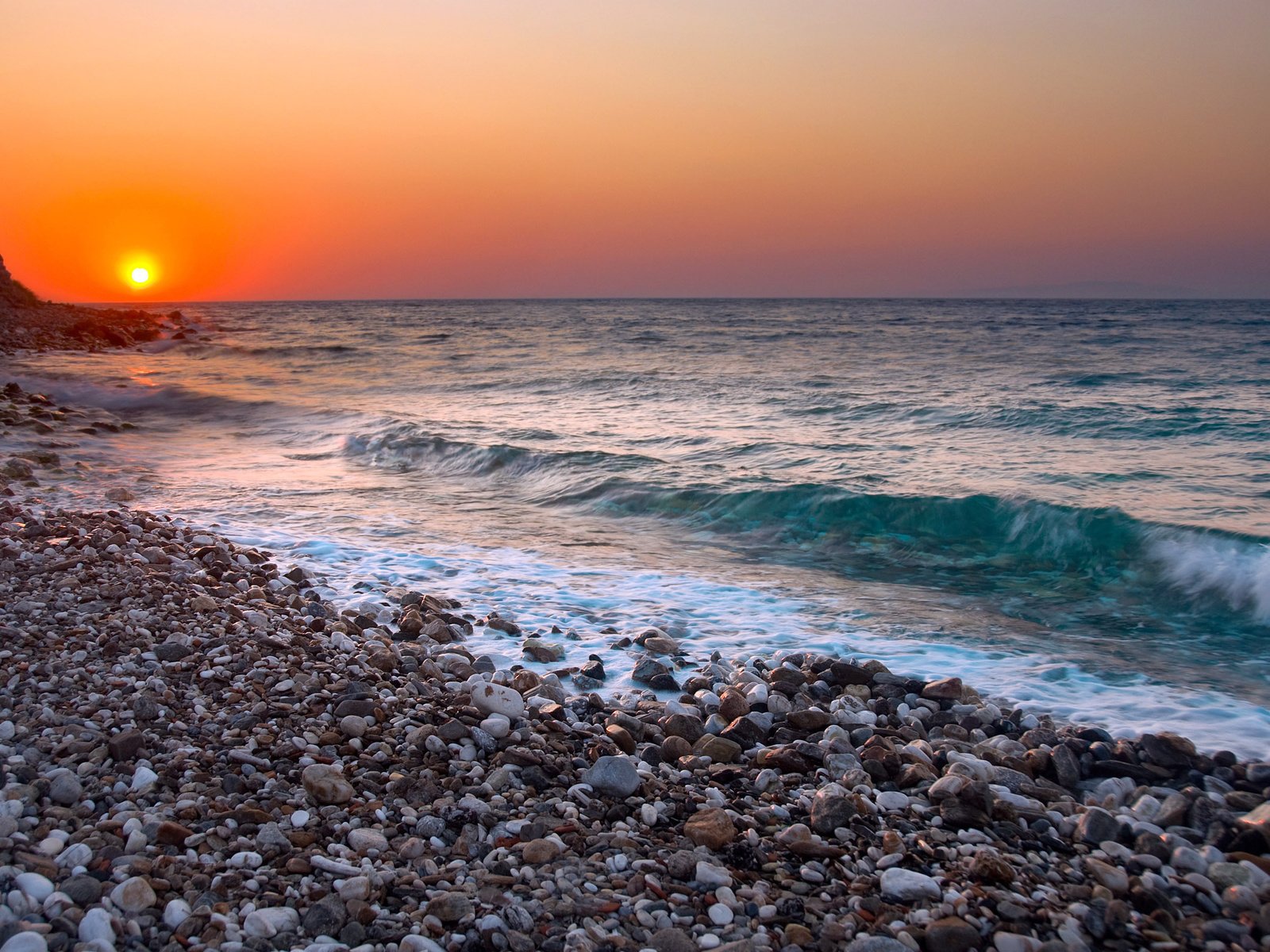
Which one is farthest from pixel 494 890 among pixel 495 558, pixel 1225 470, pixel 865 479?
pixel 1225 470

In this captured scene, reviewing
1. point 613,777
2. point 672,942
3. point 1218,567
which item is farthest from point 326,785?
point 1218,567

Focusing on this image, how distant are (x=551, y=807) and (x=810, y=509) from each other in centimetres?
612

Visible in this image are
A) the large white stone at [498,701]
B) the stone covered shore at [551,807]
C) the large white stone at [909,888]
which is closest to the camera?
the stone covered shore at [551,807]

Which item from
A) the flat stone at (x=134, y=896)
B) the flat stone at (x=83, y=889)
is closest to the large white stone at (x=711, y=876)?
the flat stone at (x=134, y=896)

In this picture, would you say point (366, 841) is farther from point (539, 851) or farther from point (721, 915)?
point (721, 915)

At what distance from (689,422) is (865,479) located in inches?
212

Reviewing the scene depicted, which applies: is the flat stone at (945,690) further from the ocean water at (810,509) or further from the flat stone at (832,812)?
the flat stone at (832,812)

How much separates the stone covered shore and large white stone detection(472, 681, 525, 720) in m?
0.02

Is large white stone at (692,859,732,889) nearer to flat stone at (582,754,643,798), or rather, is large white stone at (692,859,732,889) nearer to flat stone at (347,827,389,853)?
flat stone at (582,754,643,798)

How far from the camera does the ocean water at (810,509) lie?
207 inches

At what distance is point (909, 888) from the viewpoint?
253 cm

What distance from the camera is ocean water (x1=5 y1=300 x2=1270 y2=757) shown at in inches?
207

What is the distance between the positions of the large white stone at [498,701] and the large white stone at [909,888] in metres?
1.65

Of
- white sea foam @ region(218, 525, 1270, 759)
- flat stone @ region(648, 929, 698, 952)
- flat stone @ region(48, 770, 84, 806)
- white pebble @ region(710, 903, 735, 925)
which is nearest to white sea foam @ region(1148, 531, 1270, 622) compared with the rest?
white sea foam @ region(218, 525, 1270, 759)
